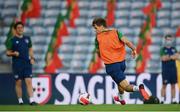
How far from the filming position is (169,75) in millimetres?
14078

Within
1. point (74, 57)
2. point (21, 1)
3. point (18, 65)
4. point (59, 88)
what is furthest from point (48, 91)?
point (21, 1)

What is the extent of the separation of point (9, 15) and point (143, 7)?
3407mm

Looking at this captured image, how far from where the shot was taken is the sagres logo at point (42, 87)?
14359 millimetres

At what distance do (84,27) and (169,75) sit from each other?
4.50m

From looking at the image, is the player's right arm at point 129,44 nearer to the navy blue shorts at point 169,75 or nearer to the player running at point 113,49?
the player running at point 113,49

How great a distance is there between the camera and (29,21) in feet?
59.2

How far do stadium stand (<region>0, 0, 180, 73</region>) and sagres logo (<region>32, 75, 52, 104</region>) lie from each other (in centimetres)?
268

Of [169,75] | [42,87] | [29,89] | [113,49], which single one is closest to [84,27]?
[42,87]

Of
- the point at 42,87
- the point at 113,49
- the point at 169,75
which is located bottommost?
the point at 42,87

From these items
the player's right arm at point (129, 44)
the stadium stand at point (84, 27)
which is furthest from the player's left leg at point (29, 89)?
the stadium stand at point (84, 27)

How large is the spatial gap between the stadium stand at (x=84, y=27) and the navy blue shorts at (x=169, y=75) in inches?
120

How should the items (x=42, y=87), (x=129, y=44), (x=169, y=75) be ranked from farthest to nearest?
(x=42, y=87), (x=169, y=75), (x=129, y=44)

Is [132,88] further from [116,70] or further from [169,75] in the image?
[169,75]

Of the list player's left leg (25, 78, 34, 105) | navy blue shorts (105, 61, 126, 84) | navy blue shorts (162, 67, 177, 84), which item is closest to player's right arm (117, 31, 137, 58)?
navy blue shorts (105, 61, 126, 84)
